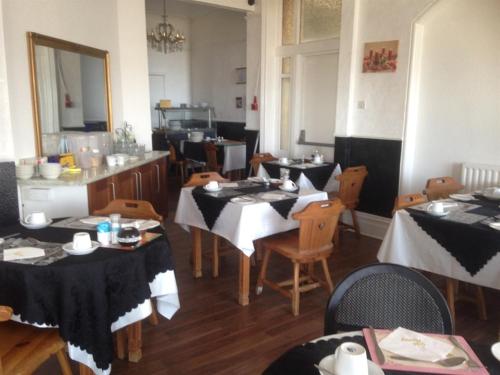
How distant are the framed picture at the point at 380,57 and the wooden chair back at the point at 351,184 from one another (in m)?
1.03

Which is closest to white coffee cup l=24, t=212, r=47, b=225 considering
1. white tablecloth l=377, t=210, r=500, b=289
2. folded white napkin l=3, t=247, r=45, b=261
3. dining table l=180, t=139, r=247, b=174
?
folded white napkin l=3, t=247, r=45, b=261

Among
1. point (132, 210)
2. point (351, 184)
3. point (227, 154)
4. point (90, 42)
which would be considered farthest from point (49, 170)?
point (227, 154)

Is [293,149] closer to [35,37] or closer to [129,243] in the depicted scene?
[35,37]

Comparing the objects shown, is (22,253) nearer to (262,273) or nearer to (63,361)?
(63,361)

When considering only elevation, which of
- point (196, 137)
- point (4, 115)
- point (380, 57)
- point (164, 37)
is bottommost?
point (196, 137)

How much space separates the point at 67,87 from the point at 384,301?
135 inches

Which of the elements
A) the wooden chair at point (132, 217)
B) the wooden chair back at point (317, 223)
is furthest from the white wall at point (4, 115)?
the wooden chair back at point (317, 223)

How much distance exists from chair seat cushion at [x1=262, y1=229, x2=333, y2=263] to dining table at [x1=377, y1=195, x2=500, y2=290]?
0.39 m

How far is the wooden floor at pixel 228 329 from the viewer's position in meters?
2.35

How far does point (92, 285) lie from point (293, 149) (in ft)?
14.5

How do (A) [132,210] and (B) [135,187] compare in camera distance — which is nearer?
(A) [132,210]
